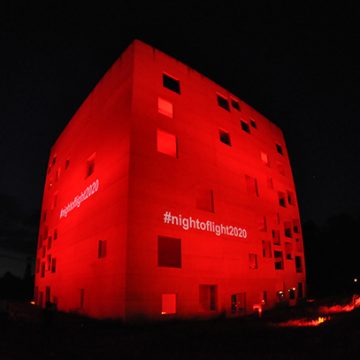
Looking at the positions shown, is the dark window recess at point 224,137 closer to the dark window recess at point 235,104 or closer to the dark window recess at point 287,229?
the dark window recess at point 235,104

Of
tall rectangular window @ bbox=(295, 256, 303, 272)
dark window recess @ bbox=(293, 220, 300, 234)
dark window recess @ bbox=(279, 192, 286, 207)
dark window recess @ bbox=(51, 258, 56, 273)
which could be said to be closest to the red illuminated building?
dark window recess @ bbox=(51, 258, 56, 273)

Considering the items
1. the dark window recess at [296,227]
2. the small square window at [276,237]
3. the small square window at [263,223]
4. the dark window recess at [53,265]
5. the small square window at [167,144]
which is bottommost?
the dark window recess at [53,265]

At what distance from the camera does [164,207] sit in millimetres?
16672

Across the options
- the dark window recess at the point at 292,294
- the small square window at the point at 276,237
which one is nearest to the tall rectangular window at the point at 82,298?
the small square window at the point at 276,237

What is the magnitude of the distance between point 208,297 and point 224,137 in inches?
445

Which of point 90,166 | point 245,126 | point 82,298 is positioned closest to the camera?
point 82,298

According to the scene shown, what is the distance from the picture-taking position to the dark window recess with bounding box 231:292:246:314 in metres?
19.4

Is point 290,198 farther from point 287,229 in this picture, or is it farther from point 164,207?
point 164,207

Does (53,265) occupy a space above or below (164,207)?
below

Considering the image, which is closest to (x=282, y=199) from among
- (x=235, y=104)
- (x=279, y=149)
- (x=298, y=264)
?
(x=279, y=149)

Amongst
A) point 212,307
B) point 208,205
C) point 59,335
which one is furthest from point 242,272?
point 59,335

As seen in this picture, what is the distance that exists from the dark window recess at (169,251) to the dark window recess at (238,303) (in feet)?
17.3

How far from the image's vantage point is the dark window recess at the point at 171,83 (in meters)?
20.8

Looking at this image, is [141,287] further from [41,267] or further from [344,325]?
[41,267]
